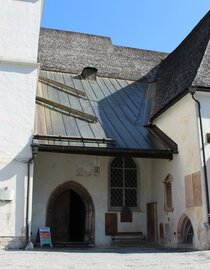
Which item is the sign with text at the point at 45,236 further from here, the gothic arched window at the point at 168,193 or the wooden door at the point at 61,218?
the gothic arched window at the point at 168,193

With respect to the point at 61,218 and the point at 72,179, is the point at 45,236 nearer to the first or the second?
the point at 61,218

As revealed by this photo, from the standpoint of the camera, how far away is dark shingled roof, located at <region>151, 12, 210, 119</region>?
13.3m

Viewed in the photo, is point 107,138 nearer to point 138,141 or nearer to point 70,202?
point 138,141

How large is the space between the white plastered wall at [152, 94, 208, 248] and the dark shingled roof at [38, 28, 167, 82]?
235 inches

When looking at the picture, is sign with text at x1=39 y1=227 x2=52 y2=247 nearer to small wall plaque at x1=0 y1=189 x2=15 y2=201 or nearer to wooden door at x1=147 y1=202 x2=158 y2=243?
small wall plaque at x1=0 y1=189 x2=15 y2=201

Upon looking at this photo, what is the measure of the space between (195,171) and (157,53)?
38.1ft

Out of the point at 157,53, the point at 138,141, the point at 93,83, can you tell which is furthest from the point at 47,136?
the point at 157,53

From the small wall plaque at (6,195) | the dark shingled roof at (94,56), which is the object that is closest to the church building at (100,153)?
the small wall plaque at (6,195)

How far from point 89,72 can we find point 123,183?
241 inches

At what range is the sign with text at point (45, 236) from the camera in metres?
12.9

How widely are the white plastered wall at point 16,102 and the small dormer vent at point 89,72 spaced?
5166 mm

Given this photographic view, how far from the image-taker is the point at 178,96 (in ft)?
44.0

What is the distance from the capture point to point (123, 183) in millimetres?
15188

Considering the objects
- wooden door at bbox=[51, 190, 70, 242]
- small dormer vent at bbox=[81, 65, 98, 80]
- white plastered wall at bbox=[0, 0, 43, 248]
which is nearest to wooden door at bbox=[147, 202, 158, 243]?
wooden door at bbox=[51, 190, 70, 242]
